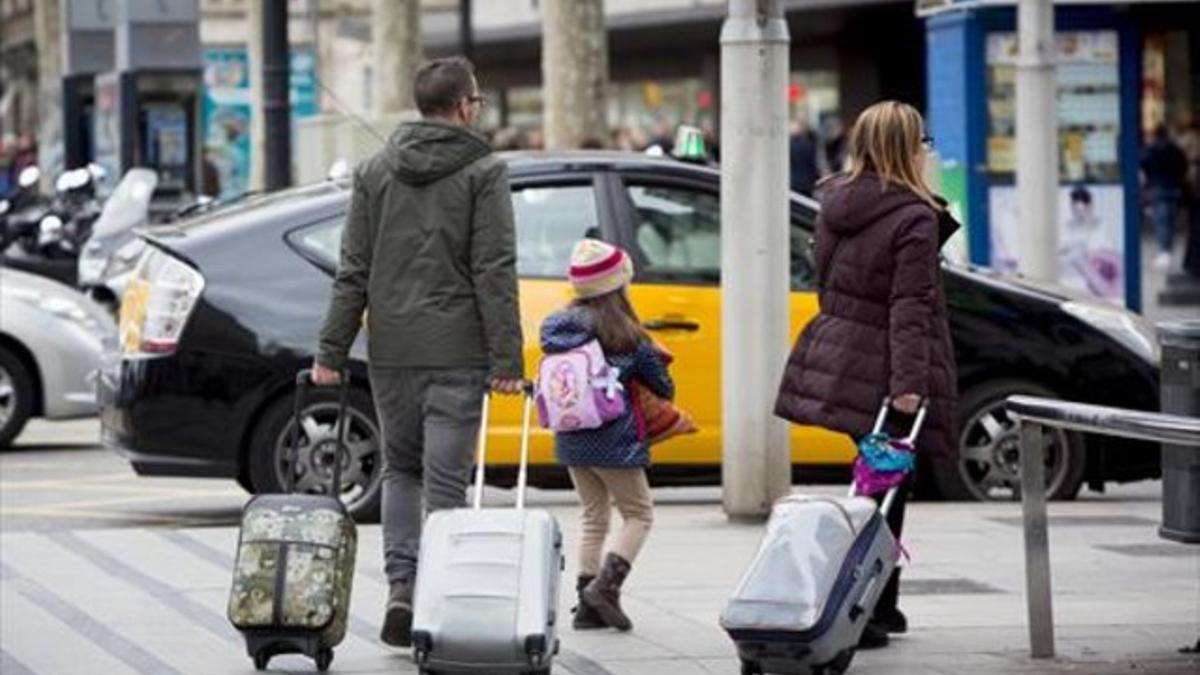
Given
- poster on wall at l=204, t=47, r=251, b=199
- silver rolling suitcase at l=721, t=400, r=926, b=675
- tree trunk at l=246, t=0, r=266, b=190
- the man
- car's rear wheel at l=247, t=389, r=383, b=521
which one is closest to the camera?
silver rolling suitcase at l=721, t=400, r=926, b=675

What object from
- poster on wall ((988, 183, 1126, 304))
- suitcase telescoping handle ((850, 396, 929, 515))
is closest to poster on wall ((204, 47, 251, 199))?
poster on wall ((988, 183, 1126, 304))

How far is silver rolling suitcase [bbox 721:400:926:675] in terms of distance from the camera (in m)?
9.34

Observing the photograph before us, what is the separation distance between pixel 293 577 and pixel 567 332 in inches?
53.7

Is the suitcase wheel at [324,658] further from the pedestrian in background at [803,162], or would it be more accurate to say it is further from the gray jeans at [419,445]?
the pedestrian in background at [803,162]

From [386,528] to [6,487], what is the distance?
6.76m

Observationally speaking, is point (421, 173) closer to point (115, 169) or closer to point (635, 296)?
point (635, 296)

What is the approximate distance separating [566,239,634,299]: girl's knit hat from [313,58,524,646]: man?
22.0 inches

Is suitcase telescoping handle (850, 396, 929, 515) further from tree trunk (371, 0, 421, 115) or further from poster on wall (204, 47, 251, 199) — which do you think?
tree trunk (371, 0, 421, 115)

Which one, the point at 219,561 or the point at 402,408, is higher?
the point at 402,408

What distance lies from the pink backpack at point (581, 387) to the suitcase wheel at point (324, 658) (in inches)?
46.6

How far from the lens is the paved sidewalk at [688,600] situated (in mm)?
10297

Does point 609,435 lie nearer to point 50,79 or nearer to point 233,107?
point 233,107

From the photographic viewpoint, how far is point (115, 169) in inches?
1484

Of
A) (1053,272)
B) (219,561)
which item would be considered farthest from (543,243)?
(1053,272)
